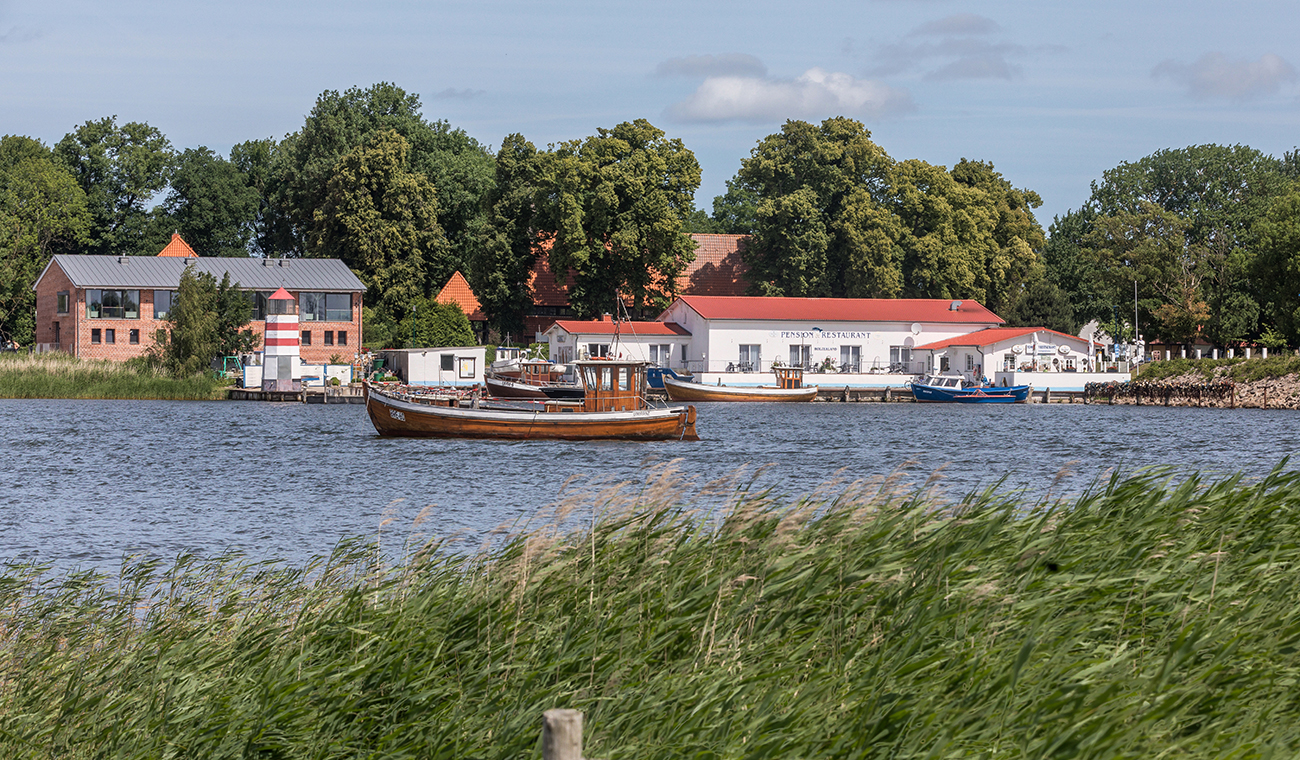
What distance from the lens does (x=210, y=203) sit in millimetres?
99875

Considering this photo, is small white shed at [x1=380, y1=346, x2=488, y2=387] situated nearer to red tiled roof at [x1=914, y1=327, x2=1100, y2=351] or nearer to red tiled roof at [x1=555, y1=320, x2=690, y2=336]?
red tiled roof at [x1=555, y1=320, x2=690, y2=336]

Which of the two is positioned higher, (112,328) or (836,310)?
(836,310)

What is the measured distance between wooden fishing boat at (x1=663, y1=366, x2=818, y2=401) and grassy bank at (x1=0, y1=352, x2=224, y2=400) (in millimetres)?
25477

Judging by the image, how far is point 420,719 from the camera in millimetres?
7492

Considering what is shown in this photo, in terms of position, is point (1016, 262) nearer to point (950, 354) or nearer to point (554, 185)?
point (950, 354)

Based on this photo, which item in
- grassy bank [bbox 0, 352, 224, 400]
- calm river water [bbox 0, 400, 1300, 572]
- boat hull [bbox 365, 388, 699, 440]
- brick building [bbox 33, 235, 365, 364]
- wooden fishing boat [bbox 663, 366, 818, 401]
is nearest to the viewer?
calm river water [bbox 0, 400, 1300, 572]

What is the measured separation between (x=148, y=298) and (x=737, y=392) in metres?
36.3

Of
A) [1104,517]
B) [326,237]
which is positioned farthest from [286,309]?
[1104,517]

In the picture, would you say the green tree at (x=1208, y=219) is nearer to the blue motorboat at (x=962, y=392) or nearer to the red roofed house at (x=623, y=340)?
the blue motorboat at (x=962, y=392)

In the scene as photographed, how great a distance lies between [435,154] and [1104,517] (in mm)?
89521

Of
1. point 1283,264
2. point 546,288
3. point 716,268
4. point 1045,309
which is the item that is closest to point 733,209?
point 716,268

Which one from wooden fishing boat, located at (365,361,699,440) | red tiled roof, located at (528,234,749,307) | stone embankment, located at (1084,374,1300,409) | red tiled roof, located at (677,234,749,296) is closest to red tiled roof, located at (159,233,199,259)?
red tiled roof, located at (528,234,749,307)

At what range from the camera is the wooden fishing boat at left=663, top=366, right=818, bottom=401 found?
75.9m

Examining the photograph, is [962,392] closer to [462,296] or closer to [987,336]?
[987,336]
